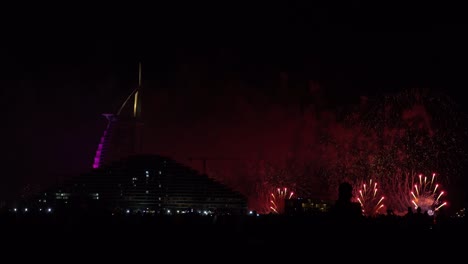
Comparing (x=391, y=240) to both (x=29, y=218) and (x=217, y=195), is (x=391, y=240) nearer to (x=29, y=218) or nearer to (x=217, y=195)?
(x=29, y=218)

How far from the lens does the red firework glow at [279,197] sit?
38.2 m

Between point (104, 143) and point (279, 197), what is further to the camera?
point (104, 143)

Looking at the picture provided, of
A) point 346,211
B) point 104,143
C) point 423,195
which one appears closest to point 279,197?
point 423,195

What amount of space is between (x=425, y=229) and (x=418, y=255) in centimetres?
116

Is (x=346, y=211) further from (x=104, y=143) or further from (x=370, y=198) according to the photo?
(x=104, y=143)

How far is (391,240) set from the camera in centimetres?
929

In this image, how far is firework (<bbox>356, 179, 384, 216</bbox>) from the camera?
112 feet

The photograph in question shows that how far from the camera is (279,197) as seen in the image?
38.5 metres

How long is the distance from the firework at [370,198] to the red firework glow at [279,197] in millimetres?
4795

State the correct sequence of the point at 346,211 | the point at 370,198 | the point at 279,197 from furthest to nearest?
the point at 279,197
the point at 370,198
the point at 346,211

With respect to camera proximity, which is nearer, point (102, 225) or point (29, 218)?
point (102, 225)

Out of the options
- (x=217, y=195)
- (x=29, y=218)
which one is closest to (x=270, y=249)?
(x=29, y=218)

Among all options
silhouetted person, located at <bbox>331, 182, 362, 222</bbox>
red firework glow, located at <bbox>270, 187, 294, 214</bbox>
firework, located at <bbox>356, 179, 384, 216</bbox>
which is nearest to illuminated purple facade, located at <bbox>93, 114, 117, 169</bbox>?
red firework glow, located at <bbox>270, 187, 294, 214</bbox>

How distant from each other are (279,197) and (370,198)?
5.57 metres
